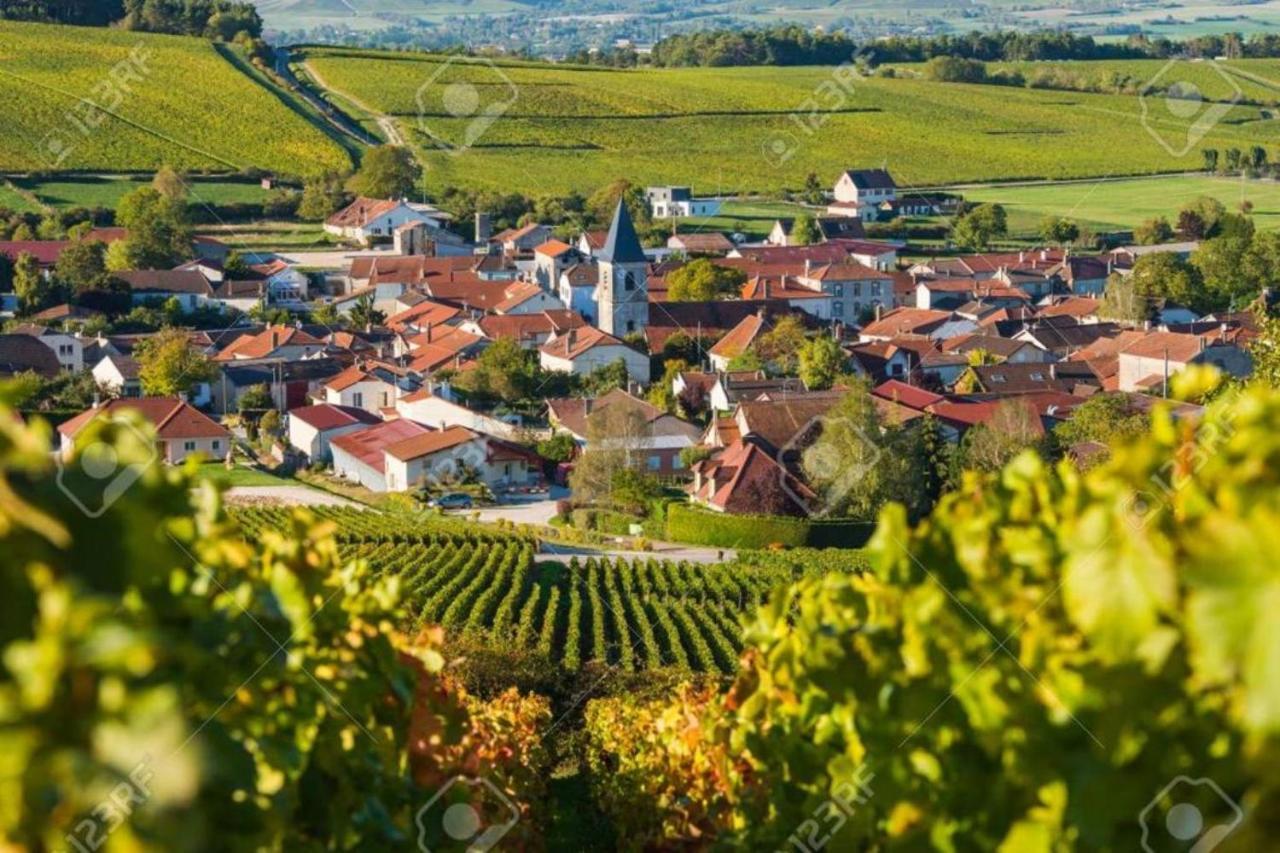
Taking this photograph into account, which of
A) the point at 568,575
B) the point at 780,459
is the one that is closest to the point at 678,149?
the point at 780,459

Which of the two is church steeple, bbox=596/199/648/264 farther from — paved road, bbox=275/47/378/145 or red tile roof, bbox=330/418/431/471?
paved road, bbox=275/47/378/145

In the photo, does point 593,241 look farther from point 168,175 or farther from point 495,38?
point 495,38

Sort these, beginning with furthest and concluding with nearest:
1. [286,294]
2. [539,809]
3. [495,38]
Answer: [495,38] < [286,294] < [539,809]

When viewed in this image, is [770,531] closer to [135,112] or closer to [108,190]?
[108,190]

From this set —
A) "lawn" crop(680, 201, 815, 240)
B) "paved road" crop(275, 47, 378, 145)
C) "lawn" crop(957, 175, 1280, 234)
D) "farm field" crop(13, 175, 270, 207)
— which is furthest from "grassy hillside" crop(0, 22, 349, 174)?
"lawn" crop(957, 175, 1280, 234)

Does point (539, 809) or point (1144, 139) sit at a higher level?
point (539, 809)
